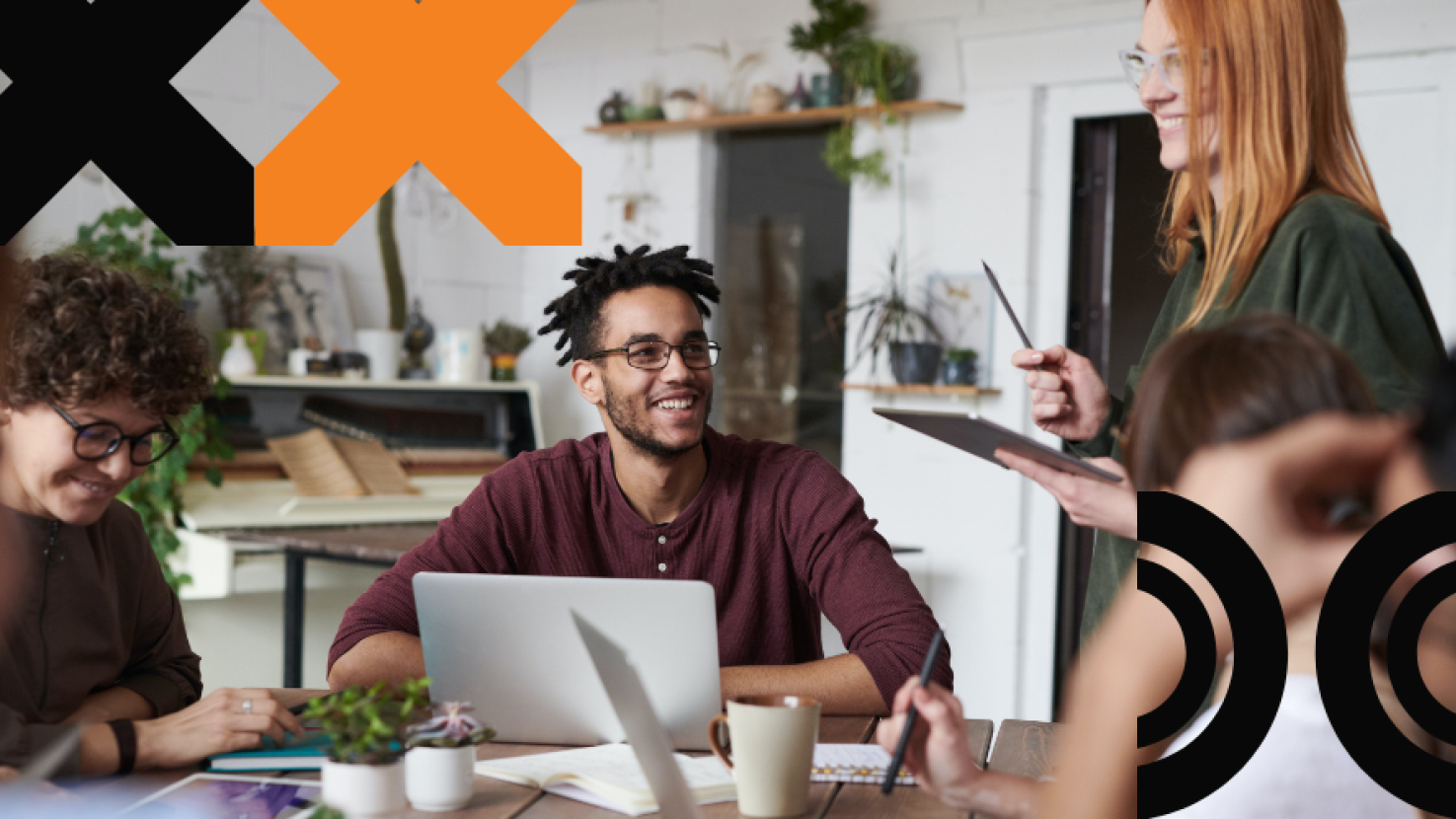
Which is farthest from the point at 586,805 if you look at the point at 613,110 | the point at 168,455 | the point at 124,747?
the point at 613,110

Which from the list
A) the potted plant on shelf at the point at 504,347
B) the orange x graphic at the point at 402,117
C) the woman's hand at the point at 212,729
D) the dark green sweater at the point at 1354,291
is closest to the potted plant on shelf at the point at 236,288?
the orange x graphic at the point at 402,117

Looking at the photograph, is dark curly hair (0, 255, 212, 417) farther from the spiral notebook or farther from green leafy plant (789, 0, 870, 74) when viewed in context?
green leafy plant (789, 0, 870, 74)

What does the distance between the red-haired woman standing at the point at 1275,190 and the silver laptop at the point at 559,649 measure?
377mm

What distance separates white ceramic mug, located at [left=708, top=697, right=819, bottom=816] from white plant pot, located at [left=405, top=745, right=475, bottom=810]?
0.84ft

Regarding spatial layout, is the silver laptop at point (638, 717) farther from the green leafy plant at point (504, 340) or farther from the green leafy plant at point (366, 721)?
the green leafy plant at point (504, 340)

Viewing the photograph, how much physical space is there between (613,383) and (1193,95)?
3.06ft

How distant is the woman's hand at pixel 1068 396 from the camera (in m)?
1.71

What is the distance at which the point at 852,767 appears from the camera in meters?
1.36

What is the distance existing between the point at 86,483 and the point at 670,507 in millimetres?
816

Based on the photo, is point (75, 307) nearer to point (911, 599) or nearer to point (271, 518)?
point (911, 599)

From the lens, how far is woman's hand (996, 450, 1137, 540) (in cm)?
133

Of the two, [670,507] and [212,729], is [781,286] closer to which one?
[670,507]

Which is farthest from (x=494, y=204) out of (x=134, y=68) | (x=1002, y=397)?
(x=1002, y=397)

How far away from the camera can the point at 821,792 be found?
130 centimetres
